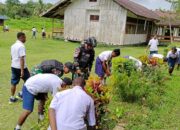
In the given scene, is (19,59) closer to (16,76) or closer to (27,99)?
(16,76)

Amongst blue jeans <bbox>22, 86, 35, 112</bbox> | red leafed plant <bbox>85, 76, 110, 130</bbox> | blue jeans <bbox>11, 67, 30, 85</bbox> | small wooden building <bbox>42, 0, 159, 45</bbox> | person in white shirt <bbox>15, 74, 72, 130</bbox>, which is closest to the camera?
person in white shirt <bbox>15, 74, 72, 130</bbox>

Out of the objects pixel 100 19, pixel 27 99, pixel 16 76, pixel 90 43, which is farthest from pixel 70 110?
pixel 100 19

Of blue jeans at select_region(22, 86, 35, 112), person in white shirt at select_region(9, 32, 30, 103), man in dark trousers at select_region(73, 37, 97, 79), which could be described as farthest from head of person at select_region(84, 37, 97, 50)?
blue jeans at select_region(22, 86, 35, 112)

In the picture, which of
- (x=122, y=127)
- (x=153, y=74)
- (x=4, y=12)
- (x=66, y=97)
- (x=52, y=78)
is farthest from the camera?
(x=4, y=12)

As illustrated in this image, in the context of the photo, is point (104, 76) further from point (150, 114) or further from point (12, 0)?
point (12, 0)

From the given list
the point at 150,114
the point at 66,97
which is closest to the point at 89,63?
the point at 150,114

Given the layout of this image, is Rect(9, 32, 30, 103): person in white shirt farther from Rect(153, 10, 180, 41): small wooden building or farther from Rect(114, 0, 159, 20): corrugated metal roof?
Rect(153, 10, 180, 41): small wooden building

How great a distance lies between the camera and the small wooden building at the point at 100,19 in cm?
2809

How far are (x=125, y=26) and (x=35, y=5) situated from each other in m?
58.4

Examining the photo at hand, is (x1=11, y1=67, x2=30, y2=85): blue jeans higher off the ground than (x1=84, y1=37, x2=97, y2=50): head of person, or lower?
lower

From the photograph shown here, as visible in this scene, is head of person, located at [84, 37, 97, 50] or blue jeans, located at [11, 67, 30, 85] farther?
blue jeans, located at [11, 67, 30, 85]

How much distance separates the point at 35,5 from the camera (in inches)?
3268

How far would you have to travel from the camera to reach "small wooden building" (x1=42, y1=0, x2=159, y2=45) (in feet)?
92.2

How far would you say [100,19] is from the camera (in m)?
28.8
